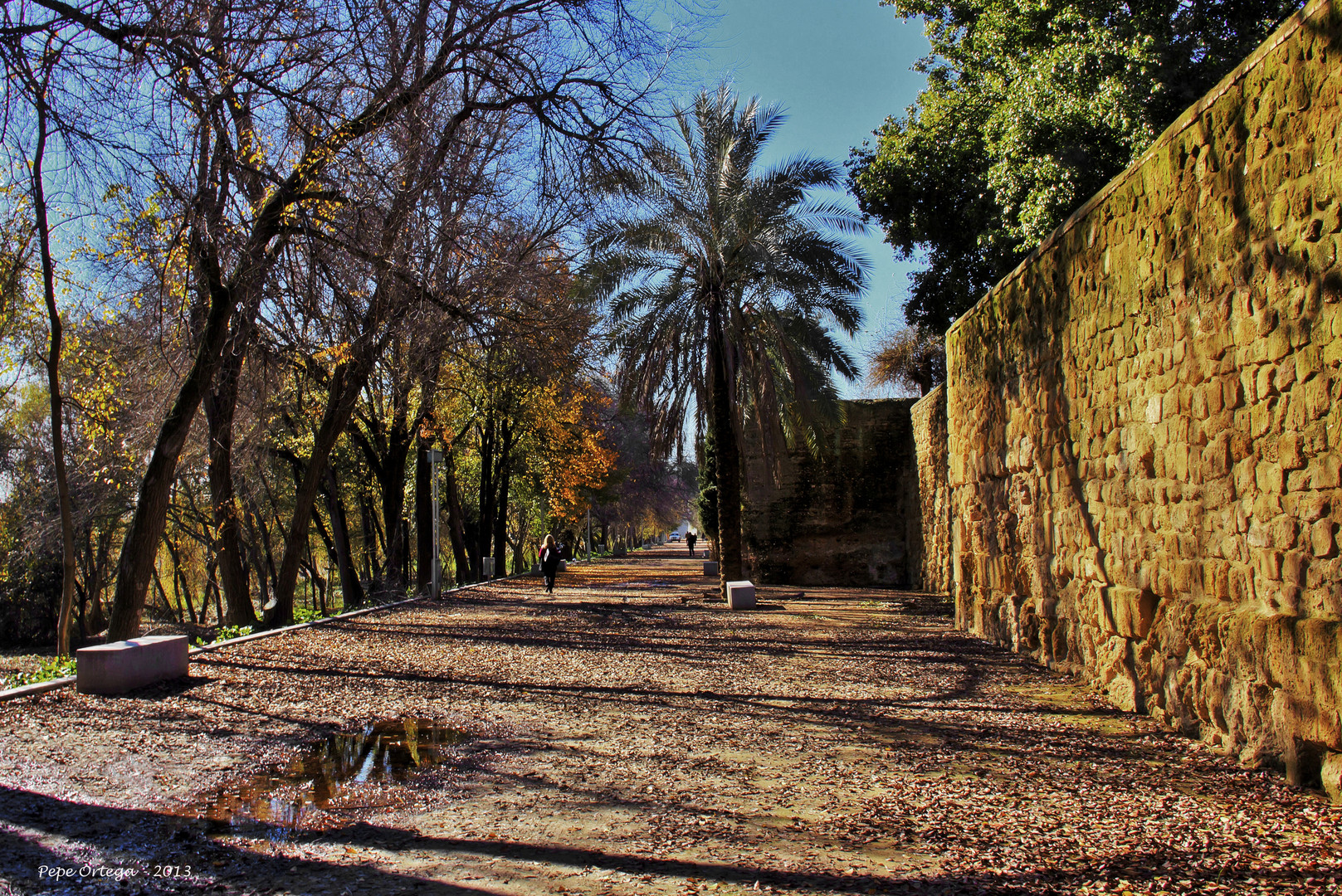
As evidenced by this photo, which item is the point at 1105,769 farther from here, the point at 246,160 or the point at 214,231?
the point at 246,160

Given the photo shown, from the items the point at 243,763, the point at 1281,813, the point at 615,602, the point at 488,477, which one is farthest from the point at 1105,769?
the point at 488,477

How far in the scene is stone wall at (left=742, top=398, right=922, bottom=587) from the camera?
2034cm

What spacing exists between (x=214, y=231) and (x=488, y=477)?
1713 cm

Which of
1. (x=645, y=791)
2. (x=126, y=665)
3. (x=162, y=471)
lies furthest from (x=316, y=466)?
(x=645, y=791)

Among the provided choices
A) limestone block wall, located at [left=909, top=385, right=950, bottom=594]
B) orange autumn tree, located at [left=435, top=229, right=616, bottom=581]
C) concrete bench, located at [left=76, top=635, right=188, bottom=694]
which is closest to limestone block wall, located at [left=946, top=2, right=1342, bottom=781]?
orange autumn tree, located at [left=435, top=229, right=616, bottom=581]

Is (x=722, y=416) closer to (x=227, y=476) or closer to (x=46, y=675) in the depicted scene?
(x=227, y=476)

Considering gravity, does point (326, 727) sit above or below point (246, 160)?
below

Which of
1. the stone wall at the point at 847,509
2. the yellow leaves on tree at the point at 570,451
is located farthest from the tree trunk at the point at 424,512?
the stone wall at the point at 847,509

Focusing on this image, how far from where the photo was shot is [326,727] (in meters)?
6.09

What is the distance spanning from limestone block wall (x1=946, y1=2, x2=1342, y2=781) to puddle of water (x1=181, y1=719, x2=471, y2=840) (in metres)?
4.32

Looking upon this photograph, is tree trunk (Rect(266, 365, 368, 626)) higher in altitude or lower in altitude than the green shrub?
higher

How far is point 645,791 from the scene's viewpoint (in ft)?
15.0

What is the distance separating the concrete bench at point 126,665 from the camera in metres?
7.16

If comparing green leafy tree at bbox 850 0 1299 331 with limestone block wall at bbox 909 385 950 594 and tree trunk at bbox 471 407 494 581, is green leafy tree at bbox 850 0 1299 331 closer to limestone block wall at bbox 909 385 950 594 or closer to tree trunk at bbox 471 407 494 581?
limestone block wall at bbox 909 385 950 594
